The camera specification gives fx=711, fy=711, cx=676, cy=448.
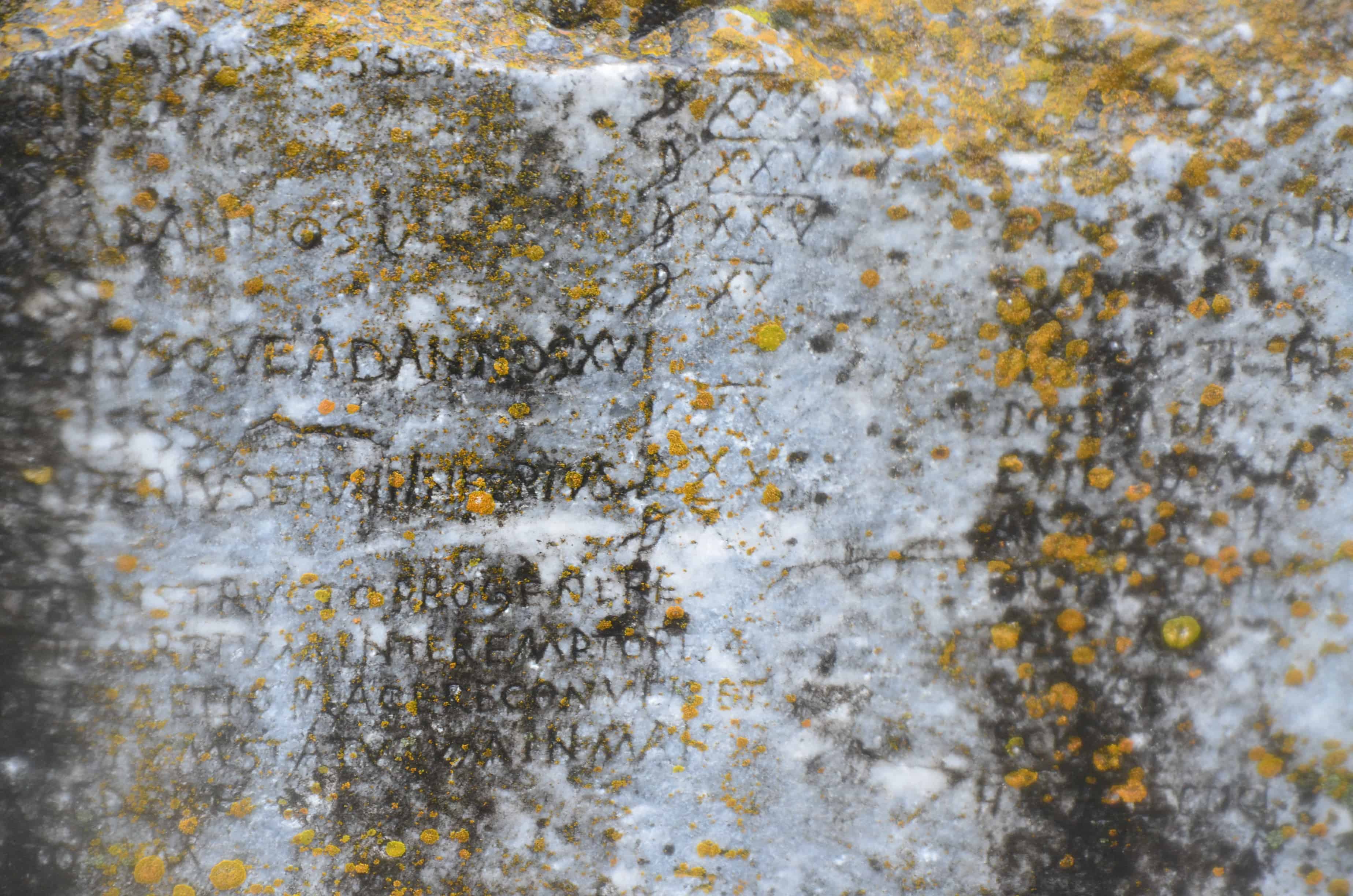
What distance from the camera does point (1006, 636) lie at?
99.2 inches

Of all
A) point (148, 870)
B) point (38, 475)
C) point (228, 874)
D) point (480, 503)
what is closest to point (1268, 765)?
point (480, 503)

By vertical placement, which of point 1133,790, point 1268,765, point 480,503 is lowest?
point 1133,790

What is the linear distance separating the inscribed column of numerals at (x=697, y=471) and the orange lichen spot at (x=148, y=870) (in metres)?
0.02

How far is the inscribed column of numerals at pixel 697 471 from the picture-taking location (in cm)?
242

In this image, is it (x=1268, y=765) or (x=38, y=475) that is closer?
(x=38, y=475)

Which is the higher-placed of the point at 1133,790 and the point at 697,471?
the point at 697,471

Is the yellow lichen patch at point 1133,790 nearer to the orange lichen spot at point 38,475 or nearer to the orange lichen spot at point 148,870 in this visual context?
the orange lichen spot at point 148,870

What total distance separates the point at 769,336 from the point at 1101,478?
1266mm

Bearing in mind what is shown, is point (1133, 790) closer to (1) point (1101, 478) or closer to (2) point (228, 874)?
(1) point (1101, 478)

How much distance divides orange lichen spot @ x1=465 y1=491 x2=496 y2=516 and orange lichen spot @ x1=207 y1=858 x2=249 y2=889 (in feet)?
4.76

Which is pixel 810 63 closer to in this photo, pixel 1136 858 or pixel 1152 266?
pixel 1152 266

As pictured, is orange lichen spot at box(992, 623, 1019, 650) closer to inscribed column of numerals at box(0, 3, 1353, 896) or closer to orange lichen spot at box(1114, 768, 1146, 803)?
inscribed column of numerals at box(0, 3, 1353, 896)

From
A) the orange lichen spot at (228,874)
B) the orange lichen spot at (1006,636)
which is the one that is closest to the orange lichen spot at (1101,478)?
the orange lichen spot at (1006,636)

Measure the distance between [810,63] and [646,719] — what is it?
2.39 m
